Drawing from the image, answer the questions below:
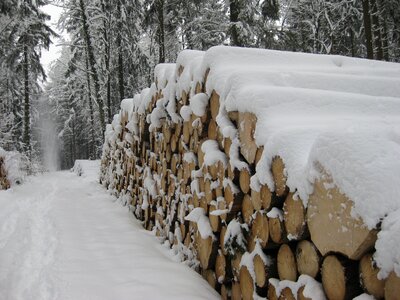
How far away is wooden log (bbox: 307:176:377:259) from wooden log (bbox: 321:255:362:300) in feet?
0.18

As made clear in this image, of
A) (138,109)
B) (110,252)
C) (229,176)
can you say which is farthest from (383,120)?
(138,109)

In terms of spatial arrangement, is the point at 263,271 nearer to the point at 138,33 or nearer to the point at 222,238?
the point at 222,238

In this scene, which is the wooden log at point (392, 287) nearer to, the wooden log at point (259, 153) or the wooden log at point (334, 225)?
the wooden log at point (334, 225)

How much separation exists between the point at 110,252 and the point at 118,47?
623 inches

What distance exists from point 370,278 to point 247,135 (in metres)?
1.26

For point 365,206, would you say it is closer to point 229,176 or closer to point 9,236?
point 229,176

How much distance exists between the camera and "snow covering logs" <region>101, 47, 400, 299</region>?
1.52 m

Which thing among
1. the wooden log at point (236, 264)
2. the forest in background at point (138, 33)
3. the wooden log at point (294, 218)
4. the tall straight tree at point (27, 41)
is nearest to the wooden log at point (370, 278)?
the wooden log at point (294, 218)

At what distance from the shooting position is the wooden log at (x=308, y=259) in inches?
70.9

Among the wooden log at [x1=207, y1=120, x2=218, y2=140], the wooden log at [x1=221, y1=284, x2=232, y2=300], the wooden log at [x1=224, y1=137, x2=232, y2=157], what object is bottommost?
the wooden log at [x1=221, y1=284, x2=232, y2=300]

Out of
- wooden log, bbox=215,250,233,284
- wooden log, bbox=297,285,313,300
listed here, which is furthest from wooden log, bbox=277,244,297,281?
wooden log, bbox=215,250,233,284

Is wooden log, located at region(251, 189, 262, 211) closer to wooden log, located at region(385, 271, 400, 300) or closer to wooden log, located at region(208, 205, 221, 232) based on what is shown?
wooden log, located at region(208, 205, 221, 232)

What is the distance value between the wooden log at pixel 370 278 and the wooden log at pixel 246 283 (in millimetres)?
1021

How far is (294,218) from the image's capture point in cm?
195
